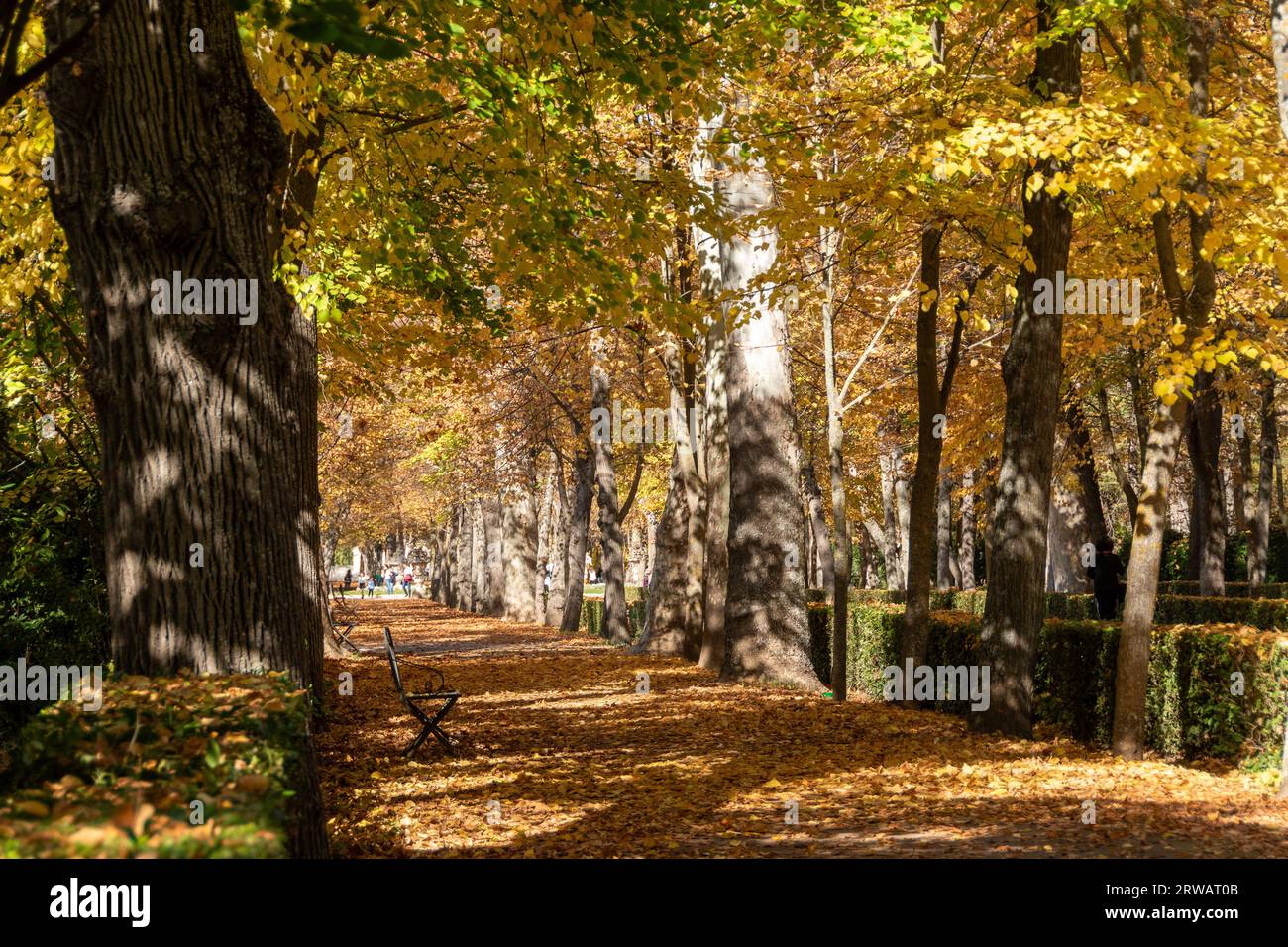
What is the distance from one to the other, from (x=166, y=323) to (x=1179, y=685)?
1001 centimetres

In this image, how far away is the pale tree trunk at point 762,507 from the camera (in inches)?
627

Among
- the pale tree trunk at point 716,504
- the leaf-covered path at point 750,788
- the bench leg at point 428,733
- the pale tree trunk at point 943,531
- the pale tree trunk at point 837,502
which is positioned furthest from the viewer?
the pale tree trunk at point 943,531

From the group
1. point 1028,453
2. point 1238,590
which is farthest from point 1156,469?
point 1238,590

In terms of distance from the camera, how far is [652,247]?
35.1 ft

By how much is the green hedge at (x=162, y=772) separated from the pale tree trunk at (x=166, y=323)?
483mm

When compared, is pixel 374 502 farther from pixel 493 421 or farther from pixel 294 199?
pixel 294 199

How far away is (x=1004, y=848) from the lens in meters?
7.04

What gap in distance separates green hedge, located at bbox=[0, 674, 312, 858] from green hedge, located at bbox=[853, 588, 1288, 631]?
14747 millimetres

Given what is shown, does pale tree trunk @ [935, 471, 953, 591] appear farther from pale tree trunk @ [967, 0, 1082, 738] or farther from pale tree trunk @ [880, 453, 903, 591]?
pale tree trunk @ [967, 0, 1082, 738]

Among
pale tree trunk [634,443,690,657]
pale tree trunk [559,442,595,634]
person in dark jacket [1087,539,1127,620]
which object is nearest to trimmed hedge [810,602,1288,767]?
pale tree trunk [634,443,690,657]

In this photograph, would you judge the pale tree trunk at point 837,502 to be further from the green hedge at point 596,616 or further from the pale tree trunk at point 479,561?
the pale tree trunk at point 479,561

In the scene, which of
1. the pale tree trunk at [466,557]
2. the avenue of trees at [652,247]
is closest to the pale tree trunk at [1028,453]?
the avenue of trees at [652,247]

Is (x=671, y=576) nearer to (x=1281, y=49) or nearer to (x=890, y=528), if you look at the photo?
(x=1281, y=49)
